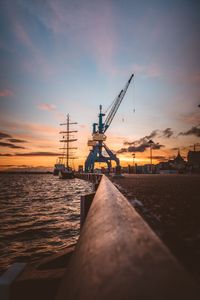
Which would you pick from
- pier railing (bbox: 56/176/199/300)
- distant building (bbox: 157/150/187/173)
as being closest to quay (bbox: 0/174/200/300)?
pier railing (bbox: 56/176/199/300)

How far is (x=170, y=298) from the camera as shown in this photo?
413mm

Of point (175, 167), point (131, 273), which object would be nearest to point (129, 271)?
point (131, 273)

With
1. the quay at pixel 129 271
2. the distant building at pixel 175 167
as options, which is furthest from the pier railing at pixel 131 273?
the distant building at pixel 175 167

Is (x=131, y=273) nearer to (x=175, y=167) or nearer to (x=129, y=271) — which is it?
(x=129, y=271)

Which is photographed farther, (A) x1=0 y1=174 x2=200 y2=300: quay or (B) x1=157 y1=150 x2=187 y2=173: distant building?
(B) x1=157 y1=150 x2=187 y2=173: distant building

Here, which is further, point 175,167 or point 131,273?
point 175,167

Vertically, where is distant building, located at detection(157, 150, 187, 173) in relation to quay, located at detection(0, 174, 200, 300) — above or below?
above

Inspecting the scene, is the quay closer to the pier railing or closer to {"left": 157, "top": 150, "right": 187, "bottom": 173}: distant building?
the pier railing

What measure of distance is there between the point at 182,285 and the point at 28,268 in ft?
6.24

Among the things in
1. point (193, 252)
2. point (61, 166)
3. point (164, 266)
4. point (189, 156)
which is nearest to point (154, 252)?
point (164, 266)

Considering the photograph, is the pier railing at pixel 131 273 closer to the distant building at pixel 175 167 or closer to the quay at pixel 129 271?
the quay at pixel 129 271

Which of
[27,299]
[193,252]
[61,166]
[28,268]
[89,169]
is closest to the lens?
[193,252]

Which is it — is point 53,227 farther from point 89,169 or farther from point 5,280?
point 89,169

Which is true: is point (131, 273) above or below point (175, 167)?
below
